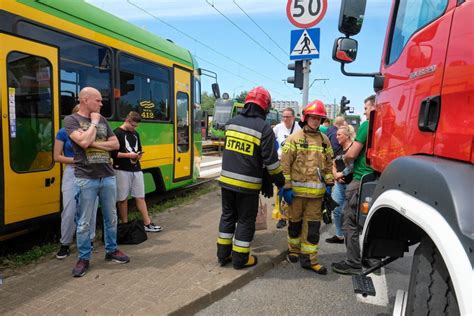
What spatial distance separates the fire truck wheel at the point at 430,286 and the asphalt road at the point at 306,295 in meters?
1.73

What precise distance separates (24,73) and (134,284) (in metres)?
2.50

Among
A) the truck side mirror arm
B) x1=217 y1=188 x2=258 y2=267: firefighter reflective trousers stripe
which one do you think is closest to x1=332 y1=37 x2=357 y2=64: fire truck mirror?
the truck side mirror arm

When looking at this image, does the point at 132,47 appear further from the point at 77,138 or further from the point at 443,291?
the point at 443,291

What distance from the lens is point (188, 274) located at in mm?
3977

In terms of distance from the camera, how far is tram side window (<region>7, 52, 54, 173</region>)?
13.3ft

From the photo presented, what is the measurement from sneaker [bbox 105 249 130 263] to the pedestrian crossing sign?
3.95m

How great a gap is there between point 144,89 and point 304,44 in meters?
2.70

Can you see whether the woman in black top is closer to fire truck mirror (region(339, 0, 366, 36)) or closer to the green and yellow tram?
fire truck mirror (region(339, 0, 366, 36))

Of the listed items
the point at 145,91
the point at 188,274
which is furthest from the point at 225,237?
the point at 145,91

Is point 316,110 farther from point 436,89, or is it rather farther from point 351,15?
point 436,89

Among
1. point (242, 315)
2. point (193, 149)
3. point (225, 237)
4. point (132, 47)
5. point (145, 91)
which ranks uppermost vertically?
point (132, 47)

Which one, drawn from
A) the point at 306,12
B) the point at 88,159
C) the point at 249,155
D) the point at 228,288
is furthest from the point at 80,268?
the point at 306,12

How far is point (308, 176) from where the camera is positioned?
430cm

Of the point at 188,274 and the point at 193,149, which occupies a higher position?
the point at 193,149
